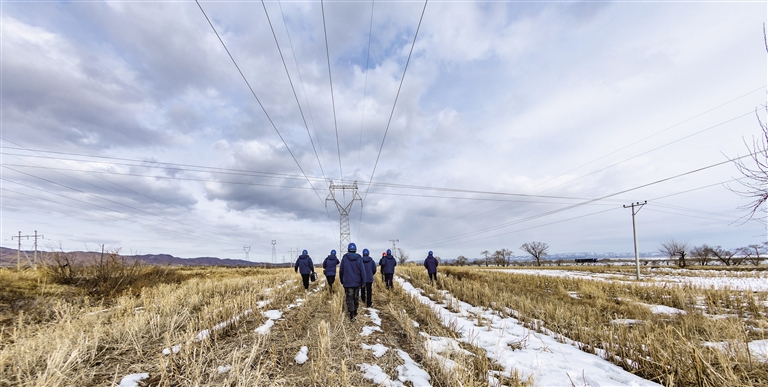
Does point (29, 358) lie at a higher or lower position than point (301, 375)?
higher

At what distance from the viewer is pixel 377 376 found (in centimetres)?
445

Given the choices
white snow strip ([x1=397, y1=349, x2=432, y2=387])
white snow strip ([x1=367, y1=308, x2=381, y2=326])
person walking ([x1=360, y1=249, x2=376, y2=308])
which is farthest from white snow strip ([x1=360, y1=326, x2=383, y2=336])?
person walking ([x1=360, y1=249, x2=376, y2=308])

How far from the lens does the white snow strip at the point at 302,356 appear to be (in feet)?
16.1

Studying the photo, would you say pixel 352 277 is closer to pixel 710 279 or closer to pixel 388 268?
pixel 388 268

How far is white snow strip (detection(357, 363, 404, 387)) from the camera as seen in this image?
4.17m

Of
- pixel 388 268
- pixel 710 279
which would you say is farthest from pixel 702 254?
pixel 388 268

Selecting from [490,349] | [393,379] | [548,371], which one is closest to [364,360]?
[393,379]

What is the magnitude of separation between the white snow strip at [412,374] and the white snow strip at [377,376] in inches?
7.4

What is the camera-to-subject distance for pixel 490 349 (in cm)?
586

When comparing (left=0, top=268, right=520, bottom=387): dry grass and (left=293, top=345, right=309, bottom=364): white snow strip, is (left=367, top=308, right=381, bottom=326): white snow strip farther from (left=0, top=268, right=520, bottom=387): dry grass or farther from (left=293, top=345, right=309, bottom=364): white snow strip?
(left=293, top=345, right=309, bottom=364): white snow strip

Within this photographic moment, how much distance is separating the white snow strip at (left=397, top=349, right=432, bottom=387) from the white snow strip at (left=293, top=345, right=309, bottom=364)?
154 cm

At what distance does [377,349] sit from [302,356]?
138 cm

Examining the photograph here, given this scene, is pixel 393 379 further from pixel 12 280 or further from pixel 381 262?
pixel 12 280

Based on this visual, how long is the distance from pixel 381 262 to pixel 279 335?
906 centimetres
